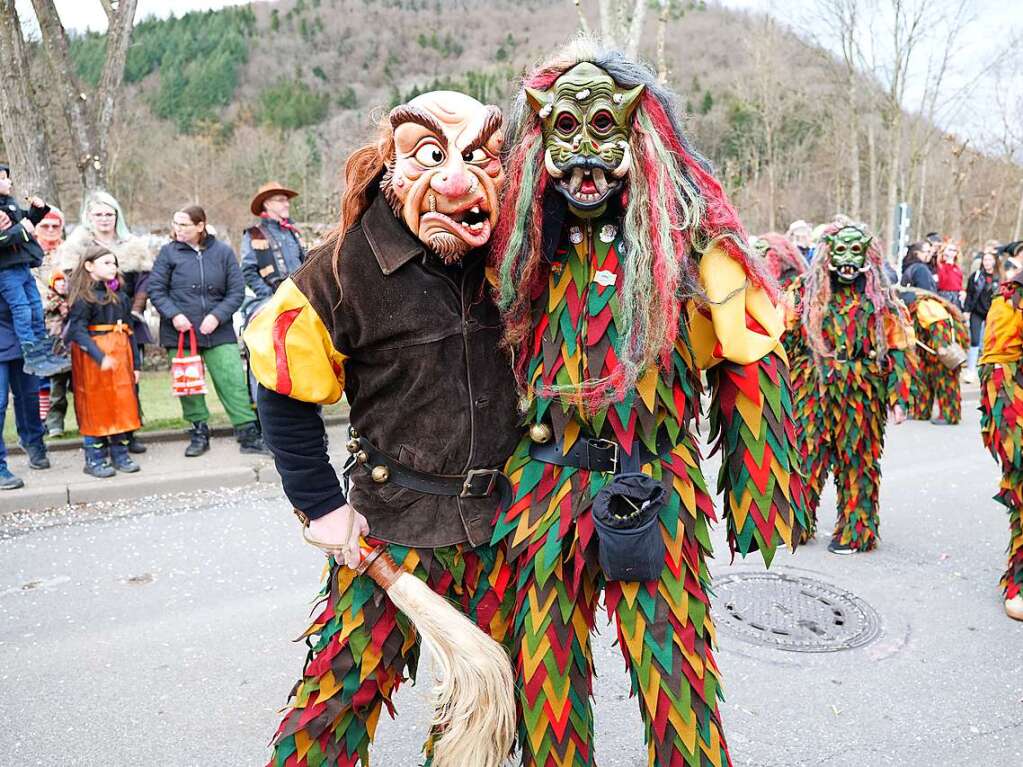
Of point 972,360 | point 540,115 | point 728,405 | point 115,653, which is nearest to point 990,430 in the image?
point 728,405

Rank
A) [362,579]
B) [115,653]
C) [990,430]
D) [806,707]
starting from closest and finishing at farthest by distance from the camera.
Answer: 1. [362,579]
2. [806,707]
3. [115,653]
4. [990,430]

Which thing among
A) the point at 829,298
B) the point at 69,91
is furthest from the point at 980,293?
the point at 69,91

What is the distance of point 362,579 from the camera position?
2.09m

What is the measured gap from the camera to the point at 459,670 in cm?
197

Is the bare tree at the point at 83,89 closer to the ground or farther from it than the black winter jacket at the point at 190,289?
farther from it

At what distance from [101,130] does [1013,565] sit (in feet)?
32.2

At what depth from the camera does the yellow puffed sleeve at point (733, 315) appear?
6.36 ft

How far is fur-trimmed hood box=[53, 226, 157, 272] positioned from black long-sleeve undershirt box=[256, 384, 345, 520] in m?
4.62

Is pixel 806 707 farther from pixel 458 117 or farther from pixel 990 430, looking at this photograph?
pixel 458 117

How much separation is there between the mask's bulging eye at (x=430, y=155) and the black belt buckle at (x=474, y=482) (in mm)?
773

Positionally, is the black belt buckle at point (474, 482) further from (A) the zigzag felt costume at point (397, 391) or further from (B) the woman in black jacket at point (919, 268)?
(B) the woman in black jacket at point (919, 268)

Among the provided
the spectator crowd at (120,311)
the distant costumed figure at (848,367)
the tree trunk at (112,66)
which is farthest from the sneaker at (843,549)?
the tree trunk at (112,66)

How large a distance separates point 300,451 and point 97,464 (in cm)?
444

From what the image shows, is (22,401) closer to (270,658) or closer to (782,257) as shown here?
(270,658)
